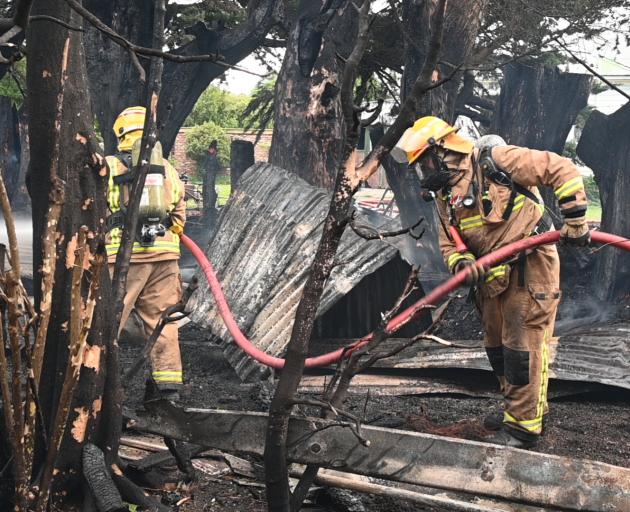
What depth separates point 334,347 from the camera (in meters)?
6.64

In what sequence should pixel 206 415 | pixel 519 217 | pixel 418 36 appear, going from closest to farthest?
pixel 206 415
pixel 519 217
pixel 418 36

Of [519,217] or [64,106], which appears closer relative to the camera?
[64,106]

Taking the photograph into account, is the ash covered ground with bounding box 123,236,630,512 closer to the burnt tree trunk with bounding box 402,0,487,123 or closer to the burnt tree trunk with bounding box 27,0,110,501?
the burnt tree trunk with bounding box 27,0,110,501

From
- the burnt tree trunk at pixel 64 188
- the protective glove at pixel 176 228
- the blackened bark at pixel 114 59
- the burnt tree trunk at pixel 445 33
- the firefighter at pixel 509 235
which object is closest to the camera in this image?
the burnt tree trunk at pixel 64 188

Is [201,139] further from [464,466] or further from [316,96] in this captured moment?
[464,466]

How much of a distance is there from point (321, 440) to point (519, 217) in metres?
2.30

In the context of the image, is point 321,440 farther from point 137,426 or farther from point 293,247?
point 293,247

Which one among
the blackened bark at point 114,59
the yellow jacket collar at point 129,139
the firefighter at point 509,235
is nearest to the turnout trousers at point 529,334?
the firefighter at point 509,235

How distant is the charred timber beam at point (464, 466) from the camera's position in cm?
285

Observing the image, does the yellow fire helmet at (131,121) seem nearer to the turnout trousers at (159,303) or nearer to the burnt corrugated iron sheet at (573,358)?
the turnout trousers at (159,303)

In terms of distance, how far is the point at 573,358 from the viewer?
230 inches

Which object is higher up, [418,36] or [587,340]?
[418,36]

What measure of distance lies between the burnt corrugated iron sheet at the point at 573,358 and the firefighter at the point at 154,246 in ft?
5.39

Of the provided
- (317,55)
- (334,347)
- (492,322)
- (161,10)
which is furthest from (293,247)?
(317,55)
